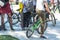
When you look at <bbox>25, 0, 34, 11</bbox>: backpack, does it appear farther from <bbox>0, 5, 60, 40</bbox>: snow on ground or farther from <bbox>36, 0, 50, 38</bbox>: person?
<bbox>36, 0, 50, 38</bbox>: person

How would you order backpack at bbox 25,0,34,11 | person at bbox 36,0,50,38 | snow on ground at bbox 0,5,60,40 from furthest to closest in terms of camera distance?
backpack at bbox 25,0,34,11
snow on ground at bbox 0,5,60,40
person at bbox 36,0,50,38

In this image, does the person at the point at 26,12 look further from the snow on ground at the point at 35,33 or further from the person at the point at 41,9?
the person at the point at 41,9

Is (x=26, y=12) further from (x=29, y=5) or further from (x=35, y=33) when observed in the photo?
(x=35, y=33)

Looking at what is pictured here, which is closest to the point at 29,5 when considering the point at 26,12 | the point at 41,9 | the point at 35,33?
the point at 26,12

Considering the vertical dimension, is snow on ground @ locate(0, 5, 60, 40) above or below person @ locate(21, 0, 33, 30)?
below

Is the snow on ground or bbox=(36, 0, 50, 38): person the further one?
the snow on ground

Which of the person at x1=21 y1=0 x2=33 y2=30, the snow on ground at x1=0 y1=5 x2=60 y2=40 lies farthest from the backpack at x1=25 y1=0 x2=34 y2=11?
the snow on ground at x1=0 y1=5 x2=60 y2=40

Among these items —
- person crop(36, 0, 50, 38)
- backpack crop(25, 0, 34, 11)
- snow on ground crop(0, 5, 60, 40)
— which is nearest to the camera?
person crop(36, 0, 50, 38)

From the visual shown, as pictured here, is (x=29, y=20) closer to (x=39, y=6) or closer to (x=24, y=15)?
(x=24, y=15)

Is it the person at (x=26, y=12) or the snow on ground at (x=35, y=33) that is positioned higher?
the person at (x=26, y=12)

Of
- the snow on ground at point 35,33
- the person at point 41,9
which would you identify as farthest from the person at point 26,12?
the person at point 41,9

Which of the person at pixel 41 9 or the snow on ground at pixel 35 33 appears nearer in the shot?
the person at pixel 41 9

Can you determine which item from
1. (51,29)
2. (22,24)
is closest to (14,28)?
(22,24)

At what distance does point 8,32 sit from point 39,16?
2.15 meters
